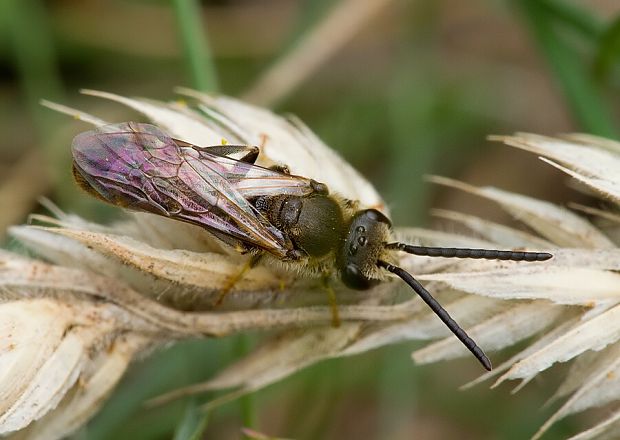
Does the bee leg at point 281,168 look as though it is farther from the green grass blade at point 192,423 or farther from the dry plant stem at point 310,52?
the dry plant stem at point 310,52

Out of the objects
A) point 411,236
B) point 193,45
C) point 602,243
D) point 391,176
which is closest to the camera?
point 602,243

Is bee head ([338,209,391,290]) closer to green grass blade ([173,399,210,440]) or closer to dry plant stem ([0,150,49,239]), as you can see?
green grass blade ([173,399,210,440])

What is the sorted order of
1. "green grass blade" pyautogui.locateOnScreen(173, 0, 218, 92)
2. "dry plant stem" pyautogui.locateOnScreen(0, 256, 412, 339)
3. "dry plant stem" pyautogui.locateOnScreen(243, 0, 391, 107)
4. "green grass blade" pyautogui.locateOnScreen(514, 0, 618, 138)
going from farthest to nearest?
"dry plant stem" pyautogui.locateOnScreen(243, 0, 391, 107), "green grass blade" pyautogui.locateOnScreen(514, 0, 618, 138), "green grass blade" pyautogui.locateOnScreen(173, 0, 218, 92), "dry plant stem" pyautogui.locateOnScreen(0, 256, 412, 339)

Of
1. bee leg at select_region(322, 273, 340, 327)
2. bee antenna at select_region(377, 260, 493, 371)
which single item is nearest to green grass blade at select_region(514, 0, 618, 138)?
bee antenna at select_region(377, 260, 493, 371)

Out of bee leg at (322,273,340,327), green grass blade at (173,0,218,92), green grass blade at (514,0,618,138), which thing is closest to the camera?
bee leg at (322,273,340,327)

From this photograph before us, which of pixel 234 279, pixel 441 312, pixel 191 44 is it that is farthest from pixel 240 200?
pixel 441 312

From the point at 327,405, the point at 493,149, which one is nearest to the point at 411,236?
the point at 327,405

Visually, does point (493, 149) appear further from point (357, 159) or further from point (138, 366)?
point (138, 366)
